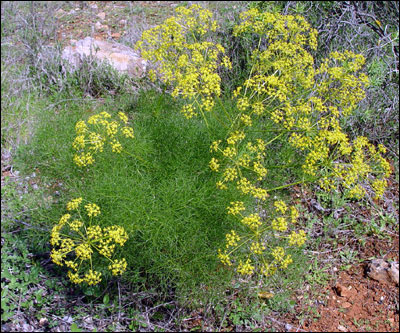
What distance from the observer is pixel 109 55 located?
18.2 ft

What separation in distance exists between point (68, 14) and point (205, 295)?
5774 mm

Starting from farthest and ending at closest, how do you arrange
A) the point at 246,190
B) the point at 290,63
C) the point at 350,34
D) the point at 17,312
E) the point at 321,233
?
1. the point at 350,34
2. the point at 321,233
3. the point at 290,63
4. the point at 17,312
5. the point at 246,190

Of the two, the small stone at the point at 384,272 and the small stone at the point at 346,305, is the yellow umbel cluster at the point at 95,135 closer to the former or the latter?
the small stone at the point at 346,305

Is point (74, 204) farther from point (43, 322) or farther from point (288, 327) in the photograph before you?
point (288, 327)

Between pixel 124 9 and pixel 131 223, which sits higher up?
pixel 124 9

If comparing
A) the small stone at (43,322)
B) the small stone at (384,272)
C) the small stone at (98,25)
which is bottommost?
the small stone at (43,322)

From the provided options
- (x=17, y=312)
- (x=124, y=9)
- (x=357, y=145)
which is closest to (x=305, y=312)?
(x=357, y=145)

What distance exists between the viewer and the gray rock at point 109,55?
5414mm

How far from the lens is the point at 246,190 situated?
2.92m

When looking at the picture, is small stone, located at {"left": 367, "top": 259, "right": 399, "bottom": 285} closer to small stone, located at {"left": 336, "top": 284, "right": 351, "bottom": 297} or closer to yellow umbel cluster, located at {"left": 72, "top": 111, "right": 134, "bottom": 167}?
small stone, located at {"left": 336, "top": 284, "right": 351, "bottom": 297}

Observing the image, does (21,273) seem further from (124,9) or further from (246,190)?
(124,9)

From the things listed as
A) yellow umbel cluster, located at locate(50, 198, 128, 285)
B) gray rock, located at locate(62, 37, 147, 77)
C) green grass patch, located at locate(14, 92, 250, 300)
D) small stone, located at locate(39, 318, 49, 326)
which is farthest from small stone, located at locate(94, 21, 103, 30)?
small stone, located at locate(39, 318, 49, 326)

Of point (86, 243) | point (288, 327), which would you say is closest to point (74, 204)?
point (86, 243)

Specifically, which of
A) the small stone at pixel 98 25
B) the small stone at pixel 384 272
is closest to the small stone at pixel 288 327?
the small stone at pixel 384 272
